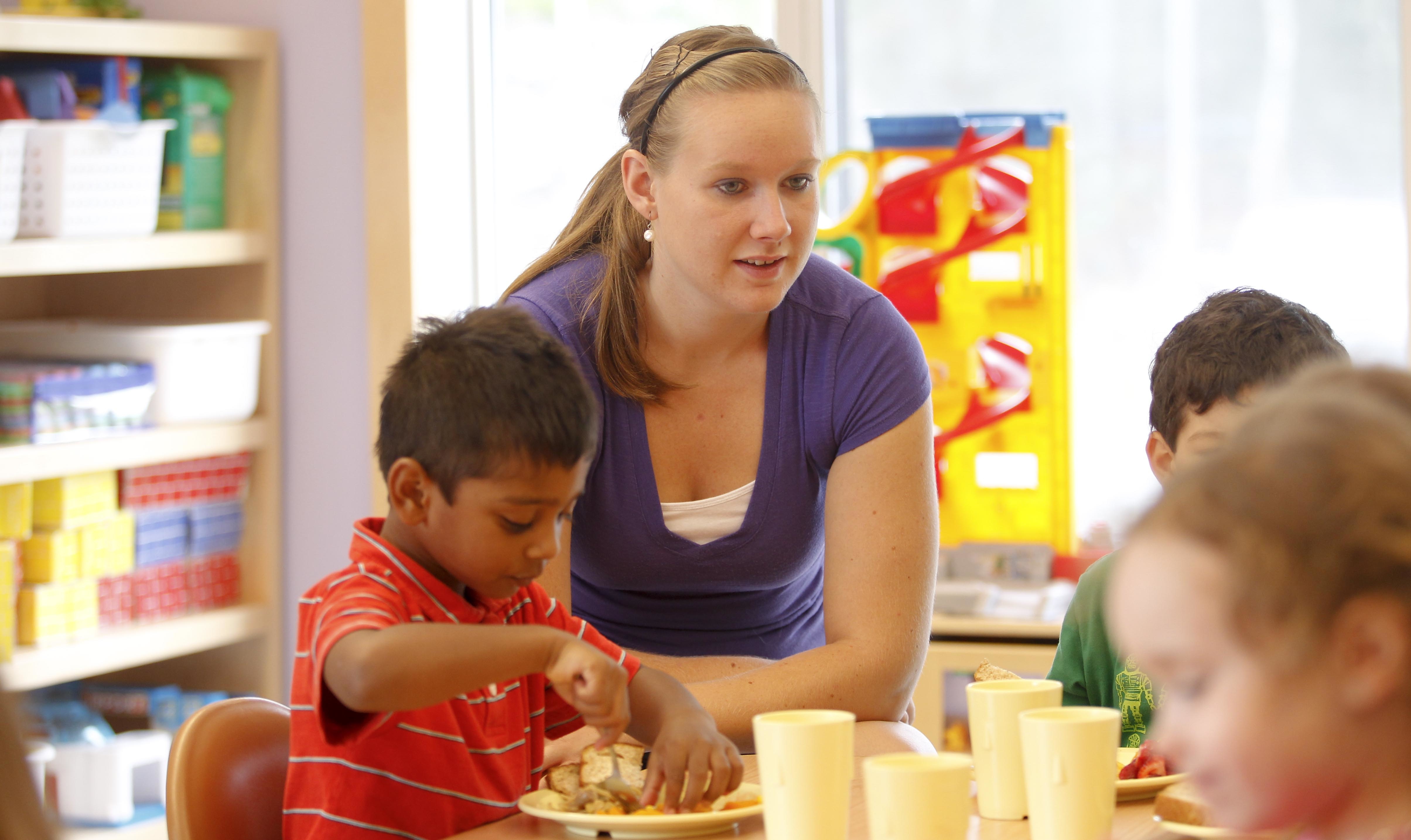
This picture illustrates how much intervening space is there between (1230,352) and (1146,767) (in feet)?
1.36

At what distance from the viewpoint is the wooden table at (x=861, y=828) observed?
837mm

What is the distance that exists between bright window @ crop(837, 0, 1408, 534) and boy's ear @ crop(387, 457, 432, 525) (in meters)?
1.63

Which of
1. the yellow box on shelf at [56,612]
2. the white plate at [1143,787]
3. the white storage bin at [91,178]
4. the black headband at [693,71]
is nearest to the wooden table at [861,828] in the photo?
the white plate at [1143,787]

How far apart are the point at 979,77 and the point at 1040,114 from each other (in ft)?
1.19

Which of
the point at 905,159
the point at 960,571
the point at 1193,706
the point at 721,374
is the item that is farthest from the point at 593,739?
the point at 905,159

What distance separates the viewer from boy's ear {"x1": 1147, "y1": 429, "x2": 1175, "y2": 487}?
1248 mm

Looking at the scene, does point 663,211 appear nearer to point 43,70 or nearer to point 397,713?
point 397,713

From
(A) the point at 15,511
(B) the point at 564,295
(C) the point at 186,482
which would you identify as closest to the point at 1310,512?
(B) the point at 564,295

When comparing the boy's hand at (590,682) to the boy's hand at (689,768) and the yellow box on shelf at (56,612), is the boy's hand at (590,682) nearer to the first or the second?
the boy's hand at (689,768)

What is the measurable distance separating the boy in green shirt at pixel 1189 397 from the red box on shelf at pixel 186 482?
1686mm

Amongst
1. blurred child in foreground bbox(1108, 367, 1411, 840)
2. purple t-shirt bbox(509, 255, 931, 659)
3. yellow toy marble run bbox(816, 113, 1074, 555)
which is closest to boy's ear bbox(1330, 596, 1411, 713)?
blurred child in foreground bbox(1108, 367, 1411, 840)

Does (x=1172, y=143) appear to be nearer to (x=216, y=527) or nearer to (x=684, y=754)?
(x=216, y=527)

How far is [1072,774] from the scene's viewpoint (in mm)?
782

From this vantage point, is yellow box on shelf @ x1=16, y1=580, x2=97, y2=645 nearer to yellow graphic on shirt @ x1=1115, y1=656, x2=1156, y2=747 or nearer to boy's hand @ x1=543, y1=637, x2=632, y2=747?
boy's hand @ x1=543, y1=637, x2=632, y2=747
